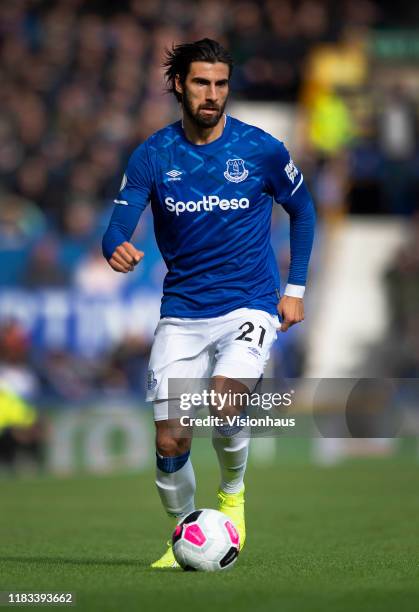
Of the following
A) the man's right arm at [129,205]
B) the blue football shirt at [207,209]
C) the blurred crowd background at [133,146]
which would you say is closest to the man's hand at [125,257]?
the man's right arm at [129,205]

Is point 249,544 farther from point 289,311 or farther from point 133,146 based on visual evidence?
point 133,146

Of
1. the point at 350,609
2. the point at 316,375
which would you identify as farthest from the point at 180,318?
the point at 316,375

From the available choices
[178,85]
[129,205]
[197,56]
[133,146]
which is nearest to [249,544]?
[129,205]

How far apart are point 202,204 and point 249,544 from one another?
101 inches

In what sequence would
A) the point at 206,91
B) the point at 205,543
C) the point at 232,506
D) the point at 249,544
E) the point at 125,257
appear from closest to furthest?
the point at 205,543
the point at 125,257
the point at 206,91
the point at 232,506
the point at 249,544

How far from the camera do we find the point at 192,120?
7.25 m

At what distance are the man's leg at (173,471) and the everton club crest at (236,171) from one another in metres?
1.34

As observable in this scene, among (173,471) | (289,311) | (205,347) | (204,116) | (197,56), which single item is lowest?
(173,471)

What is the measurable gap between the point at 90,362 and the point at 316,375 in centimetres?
332

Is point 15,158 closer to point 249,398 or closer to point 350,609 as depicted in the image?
point 249,398

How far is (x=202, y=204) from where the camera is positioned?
23.7ft

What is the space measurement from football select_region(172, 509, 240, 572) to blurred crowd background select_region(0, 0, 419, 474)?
33.8ft

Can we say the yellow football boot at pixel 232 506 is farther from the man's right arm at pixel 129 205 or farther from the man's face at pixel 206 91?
the man's face at pixel 206 91

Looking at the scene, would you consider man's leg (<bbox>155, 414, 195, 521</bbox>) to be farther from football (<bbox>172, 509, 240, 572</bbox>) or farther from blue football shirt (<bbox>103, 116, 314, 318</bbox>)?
blue football shirt (<bbox>103, 116, 314, 318</bbox>)
